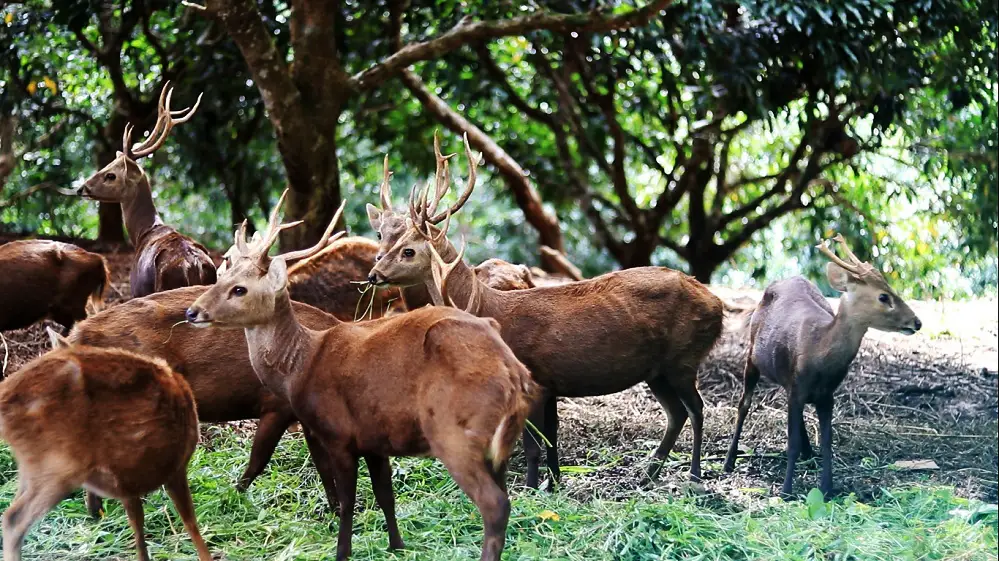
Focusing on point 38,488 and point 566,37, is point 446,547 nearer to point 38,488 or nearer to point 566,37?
point 38,488

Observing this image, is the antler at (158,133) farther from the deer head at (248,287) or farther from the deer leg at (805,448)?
the deer leg at (805,448)

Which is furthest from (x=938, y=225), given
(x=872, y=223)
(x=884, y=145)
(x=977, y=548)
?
(x=977, y=548)

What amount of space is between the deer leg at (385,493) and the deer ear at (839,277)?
2205 mm

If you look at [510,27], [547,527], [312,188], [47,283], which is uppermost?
[510,27]

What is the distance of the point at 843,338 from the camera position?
4848 millimetres

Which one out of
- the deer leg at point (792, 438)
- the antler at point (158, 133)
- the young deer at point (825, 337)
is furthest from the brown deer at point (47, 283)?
the deer leg at point (792, 438)

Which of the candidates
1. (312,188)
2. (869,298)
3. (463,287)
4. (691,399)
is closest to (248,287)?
(463,287)

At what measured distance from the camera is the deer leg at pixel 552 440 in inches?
203

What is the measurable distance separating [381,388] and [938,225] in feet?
12.1

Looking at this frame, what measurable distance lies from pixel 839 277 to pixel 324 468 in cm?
246

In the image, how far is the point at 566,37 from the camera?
950 centimetres

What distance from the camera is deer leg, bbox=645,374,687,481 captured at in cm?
536

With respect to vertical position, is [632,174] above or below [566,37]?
below

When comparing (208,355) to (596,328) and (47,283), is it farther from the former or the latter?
(596,328)
